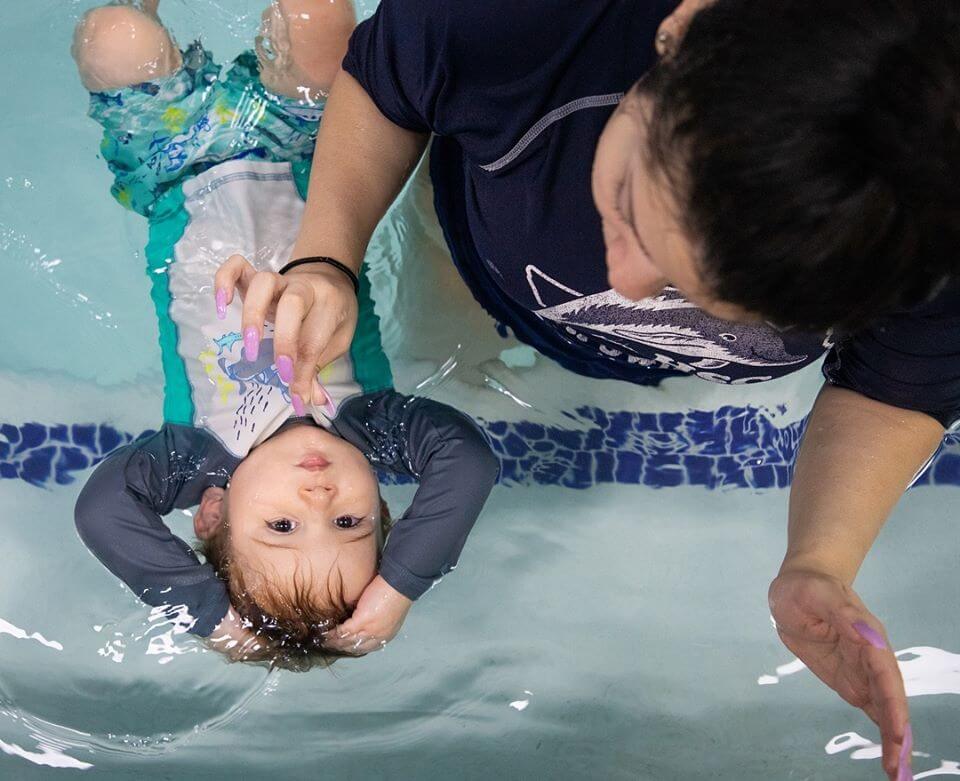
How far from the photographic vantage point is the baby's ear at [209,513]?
4.41 feet

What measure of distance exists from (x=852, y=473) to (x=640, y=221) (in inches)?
17.6

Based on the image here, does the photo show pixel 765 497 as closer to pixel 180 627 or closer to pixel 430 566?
pixel 430 566

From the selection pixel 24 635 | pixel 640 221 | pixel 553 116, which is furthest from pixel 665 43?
pixel 24 635

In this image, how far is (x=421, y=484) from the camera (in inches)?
52.3

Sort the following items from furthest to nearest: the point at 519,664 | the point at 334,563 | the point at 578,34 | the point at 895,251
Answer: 1. the point at 519,664
2. the point at 334,563
3. the point at 578,34
4. the point at 895,251

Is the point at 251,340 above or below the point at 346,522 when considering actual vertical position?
above

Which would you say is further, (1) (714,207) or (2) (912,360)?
(2) (912,360)

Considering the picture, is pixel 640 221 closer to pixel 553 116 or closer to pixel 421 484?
pixel 553 116

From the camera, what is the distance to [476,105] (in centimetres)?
88

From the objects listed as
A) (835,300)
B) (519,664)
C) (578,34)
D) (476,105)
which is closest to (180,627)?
(519,664)

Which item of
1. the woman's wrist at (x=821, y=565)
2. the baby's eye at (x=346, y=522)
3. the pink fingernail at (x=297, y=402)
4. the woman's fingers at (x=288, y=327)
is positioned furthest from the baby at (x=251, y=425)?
the woman's wrist at (x=821, y=565)

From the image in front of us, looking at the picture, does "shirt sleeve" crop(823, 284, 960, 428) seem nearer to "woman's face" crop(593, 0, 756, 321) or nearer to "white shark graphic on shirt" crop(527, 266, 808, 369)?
"white shark graphic on shirt" crop(527, 266, 808, 369)

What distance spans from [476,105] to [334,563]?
60 cm

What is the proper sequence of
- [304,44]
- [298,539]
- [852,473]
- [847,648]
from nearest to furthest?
[847,648] < [852,473] < [298,539] < [304,44]
